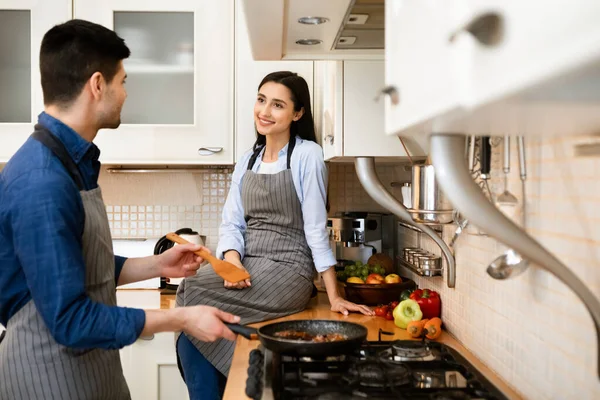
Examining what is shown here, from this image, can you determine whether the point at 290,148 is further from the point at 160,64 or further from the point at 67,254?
the point at 67,254

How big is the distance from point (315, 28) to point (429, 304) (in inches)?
35.5

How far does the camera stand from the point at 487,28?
1.47 ft

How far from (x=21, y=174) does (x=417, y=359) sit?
90 centimetres

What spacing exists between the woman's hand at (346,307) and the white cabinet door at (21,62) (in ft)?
4.35

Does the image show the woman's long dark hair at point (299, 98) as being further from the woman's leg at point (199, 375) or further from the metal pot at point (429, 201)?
the metal pot at point (429, 201)

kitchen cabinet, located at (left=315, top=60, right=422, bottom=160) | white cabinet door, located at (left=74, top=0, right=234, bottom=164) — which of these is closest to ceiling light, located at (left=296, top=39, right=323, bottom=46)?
kitchen cabinet, located at (left=315, top=60, right=422, bottom=160)

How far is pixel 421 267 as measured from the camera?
6.57 ft

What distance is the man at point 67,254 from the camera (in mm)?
1272

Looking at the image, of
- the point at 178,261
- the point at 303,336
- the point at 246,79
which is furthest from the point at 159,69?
the point at 303,336

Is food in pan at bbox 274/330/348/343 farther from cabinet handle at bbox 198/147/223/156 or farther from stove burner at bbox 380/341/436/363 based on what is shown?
cabinet handle at bbox 198/147/223/156

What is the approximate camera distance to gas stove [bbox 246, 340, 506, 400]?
1177 millimetres

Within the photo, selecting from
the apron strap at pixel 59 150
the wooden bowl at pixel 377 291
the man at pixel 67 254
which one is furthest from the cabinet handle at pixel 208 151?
the apron strap at pixel 59 150

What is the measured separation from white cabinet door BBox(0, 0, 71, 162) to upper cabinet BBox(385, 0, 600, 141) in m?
2.15

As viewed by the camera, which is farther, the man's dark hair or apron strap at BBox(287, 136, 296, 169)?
apron strap at BBox(287, 136, 296, 169)
